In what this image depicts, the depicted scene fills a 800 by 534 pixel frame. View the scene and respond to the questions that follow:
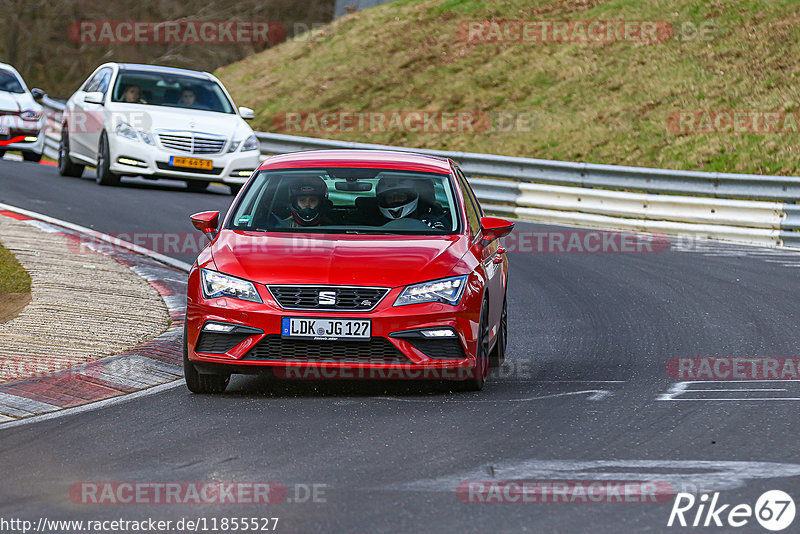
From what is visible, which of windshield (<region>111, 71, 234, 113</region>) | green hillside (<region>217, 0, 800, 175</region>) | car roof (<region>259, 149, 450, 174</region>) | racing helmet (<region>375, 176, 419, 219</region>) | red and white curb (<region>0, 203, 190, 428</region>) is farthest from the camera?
green hillside (<region>217, 0, 800, 175</region>)

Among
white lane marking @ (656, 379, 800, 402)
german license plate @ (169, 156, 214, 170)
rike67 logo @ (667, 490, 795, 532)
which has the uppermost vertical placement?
german license plate @ (169, 156, 214, 170)

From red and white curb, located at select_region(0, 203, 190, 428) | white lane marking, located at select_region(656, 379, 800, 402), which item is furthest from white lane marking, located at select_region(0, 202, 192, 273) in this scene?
white lane marking, located at select_region(656, 379, 800, 402)

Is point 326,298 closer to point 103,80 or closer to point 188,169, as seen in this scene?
point 188,169

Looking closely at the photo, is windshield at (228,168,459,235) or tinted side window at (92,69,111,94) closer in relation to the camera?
windshield at (228,168,459,235)

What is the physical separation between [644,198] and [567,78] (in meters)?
11.4

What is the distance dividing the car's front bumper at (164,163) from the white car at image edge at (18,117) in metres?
4.35

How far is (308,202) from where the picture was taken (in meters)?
9.41

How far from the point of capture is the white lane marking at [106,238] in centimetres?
1443

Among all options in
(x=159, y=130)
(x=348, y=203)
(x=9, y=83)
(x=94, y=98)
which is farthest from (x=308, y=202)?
(x=9, y=83)

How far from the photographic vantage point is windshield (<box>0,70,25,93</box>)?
25.1 metres

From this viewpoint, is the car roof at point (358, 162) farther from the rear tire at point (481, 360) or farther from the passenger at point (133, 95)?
the passenger at point (133, 95)

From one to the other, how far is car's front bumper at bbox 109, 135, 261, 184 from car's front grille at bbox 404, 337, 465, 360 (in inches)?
500

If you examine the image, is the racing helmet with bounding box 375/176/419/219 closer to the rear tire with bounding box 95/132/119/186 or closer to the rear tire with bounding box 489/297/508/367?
the rear tire with bounding box 489/297/508/367

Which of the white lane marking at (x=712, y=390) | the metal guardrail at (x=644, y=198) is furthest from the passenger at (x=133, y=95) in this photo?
the white lane marking at (x=712, y=390)
